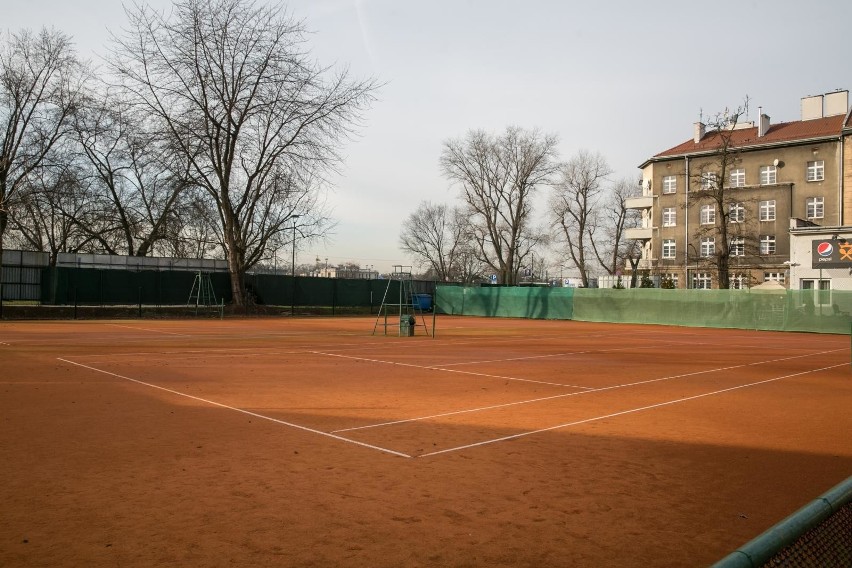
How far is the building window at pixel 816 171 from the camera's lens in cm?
5297

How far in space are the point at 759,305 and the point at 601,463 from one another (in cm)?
2983

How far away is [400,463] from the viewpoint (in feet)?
20.6

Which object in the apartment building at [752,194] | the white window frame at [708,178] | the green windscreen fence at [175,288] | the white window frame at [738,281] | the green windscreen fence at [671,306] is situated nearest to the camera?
the green windscreen fence at [671,306]

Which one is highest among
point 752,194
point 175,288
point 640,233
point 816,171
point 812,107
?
point 812,107

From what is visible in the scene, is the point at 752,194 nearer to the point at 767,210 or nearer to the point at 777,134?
the point at 767,210

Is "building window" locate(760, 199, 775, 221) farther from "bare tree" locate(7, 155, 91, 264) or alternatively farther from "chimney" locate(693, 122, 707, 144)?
"bare tree" locate(7, 155, 91, 264)

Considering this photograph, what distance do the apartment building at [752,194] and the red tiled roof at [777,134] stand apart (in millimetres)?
77

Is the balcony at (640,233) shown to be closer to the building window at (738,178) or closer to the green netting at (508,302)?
the building window at (738,178)

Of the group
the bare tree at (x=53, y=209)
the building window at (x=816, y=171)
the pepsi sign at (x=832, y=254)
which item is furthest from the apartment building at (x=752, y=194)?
the bare tree at (x=53, y=209)

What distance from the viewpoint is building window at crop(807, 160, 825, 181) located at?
2085 inches

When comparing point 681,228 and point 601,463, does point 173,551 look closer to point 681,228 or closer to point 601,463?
point 601,463

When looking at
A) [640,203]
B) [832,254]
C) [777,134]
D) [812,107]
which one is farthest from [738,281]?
[832,254]

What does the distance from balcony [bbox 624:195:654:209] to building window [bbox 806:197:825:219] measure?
13128mm

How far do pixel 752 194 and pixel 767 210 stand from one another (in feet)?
6.49
